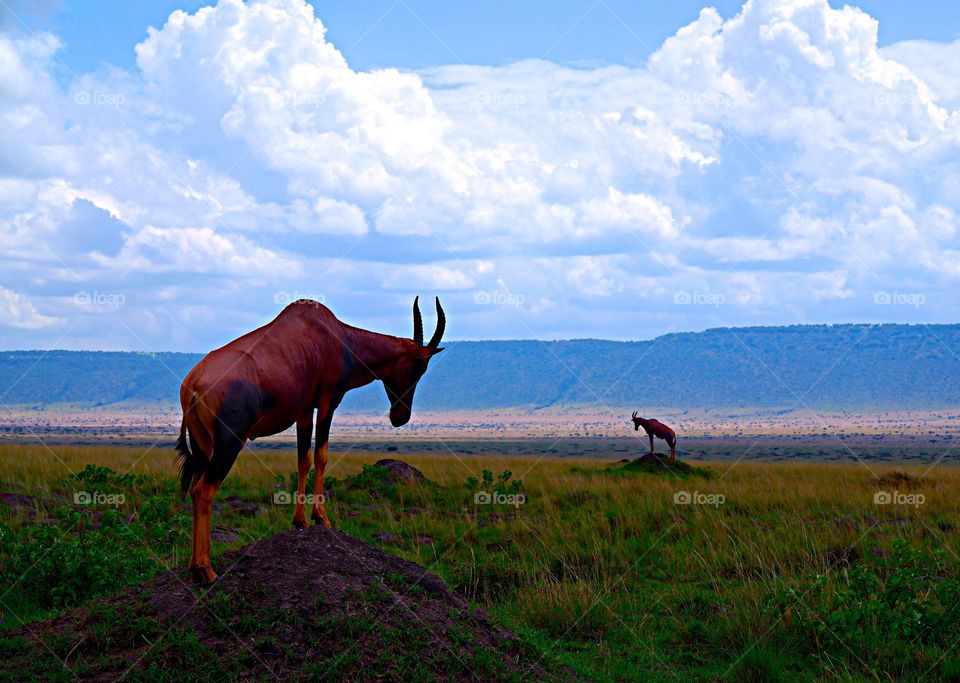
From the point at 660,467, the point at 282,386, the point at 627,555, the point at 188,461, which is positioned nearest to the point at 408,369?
the point at 282,386

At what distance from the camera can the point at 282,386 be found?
8453 mm

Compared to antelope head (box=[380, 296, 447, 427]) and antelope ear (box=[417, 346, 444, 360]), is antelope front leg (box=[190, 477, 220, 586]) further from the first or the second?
antelope ear (box=[417, 346, 444, 360])

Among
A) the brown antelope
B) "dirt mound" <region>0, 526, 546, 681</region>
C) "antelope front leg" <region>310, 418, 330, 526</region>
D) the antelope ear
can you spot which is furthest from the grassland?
the antelope ear

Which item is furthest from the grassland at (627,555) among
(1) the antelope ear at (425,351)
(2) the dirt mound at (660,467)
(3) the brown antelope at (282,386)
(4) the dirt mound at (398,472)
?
(1) the antelope ear at (425,351)

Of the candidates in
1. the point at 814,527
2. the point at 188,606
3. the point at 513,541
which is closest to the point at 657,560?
the point at 513,541

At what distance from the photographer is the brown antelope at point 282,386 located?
7.98m

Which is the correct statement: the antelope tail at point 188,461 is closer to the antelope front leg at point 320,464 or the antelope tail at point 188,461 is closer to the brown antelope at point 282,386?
the brown antelope at point 282,386

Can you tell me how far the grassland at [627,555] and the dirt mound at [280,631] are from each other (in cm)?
64

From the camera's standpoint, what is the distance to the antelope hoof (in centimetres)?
822

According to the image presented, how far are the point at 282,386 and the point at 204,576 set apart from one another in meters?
1.59

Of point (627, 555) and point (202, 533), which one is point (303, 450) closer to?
point (202, 533)

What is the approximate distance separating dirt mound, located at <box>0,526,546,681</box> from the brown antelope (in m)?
0.38

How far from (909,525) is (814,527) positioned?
154 centimetres

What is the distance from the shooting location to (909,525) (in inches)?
643
